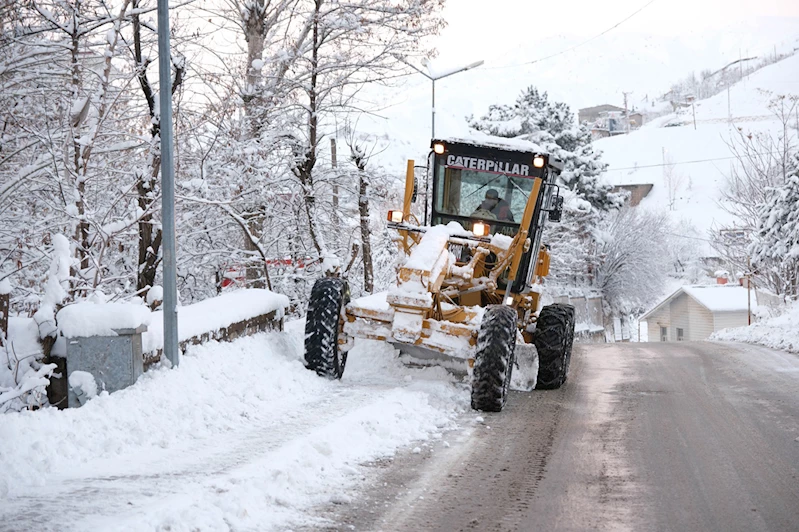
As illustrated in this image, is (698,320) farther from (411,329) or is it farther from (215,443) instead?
(215,443)

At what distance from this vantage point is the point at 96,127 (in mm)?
10586

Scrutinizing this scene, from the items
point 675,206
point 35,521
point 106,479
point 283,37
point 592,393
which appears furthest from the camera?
point 675,206

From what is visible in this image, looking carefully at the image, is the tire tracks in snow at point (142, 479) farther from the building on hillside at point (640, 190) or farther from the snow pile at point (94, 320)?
the building on hillside at point (640, 190)

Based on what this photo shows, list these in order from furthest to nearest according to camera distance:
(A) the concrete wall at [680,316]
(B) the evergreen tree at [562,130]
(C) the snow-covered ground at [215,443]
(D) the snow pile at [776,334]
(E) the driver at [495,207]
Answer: (A) the concrete wall at [680,316] → (B) the evergreen tree at [562,130] → (D) the snow pile at [776,334] → (E) the driver at [495,207] → (C) the snow-covered ground at [215,443]

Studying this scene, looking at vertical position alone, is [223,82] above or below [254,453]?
above

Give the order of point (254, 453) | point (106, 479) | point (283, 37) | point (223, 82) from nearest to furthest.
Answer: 1. point (106, 479)
2. point (254, 453)
3. point (223, 82)
4. point (283, 37)

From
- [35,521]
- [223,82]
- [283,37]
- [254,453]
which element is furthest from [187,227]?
[35,521]

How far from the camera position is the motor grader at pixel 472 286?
8656 mm

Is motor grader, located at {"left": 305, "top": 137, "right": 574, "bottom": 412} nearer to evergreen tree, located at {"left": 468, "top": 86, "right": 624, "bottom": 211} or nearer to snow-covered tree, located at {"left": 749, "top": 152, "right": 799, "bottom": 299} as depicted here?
snow-covered tree, located at {"left": 749, "top": 152, "right": 799, "bottom": 299}

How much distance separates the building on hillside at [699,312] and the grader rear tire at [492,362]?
3880 cm

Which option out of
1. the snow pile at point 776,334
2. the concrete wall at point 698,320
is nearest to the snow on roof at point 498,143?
the snow pile at point 776,334

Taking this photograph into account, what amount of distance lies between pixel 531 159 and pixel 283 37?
7587 mm

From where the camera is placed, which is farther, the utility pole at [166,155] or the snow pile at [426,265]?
the snow pile at [426,265]

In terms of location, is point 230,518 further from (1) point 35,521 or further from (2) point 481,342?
(2) point 481,342
